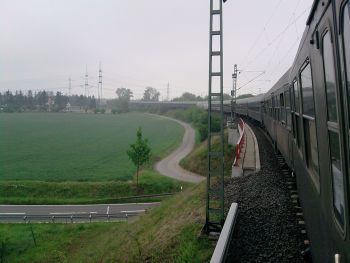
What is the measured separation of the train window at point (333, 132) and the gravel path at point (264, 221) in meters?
3.40

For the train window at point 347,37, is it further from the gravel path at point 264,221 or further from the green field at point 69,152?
the green field at point 69,152

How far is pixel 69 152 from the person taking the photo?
57.8m

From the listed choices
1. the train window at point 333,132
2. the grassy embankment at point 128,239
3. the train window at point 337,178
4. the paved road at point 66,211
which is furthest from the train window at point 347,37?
the paved road at point 66,211

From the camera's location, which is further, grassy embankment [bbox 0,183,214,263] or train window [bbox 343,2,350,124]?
grassy embankment [bbox 0,183,214,263]

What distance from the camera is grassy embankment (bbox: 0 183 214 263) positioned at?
884 centimetres

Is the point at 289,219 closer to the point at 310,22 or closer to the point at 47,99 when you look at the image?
the point at 310,22

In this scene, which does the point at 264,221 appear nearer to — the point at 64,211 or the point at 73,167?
the point at 64,211

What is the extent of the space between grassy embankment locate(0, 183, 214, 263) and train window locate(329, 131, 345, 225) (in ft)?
16.0

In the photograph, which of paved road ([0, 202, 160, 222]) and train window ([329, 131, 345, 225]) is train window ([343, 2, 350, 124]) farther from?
paved road ([0, 202, 160, 222])

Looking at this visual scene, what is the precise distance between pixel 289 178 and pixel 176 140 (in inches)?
2169

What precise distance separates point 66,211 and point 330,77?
90.1 feet

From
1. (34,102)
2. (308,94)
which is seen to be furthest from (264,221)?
(34,102)

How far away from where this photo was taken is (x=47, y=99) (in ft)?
535

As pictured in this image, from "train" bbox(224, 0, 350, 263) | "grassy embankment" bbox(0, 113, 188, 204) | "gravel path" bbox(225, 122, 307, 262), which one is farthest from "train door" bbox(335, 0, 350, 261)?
"grassy embankment" bbox(0, 113, 188, 204)
